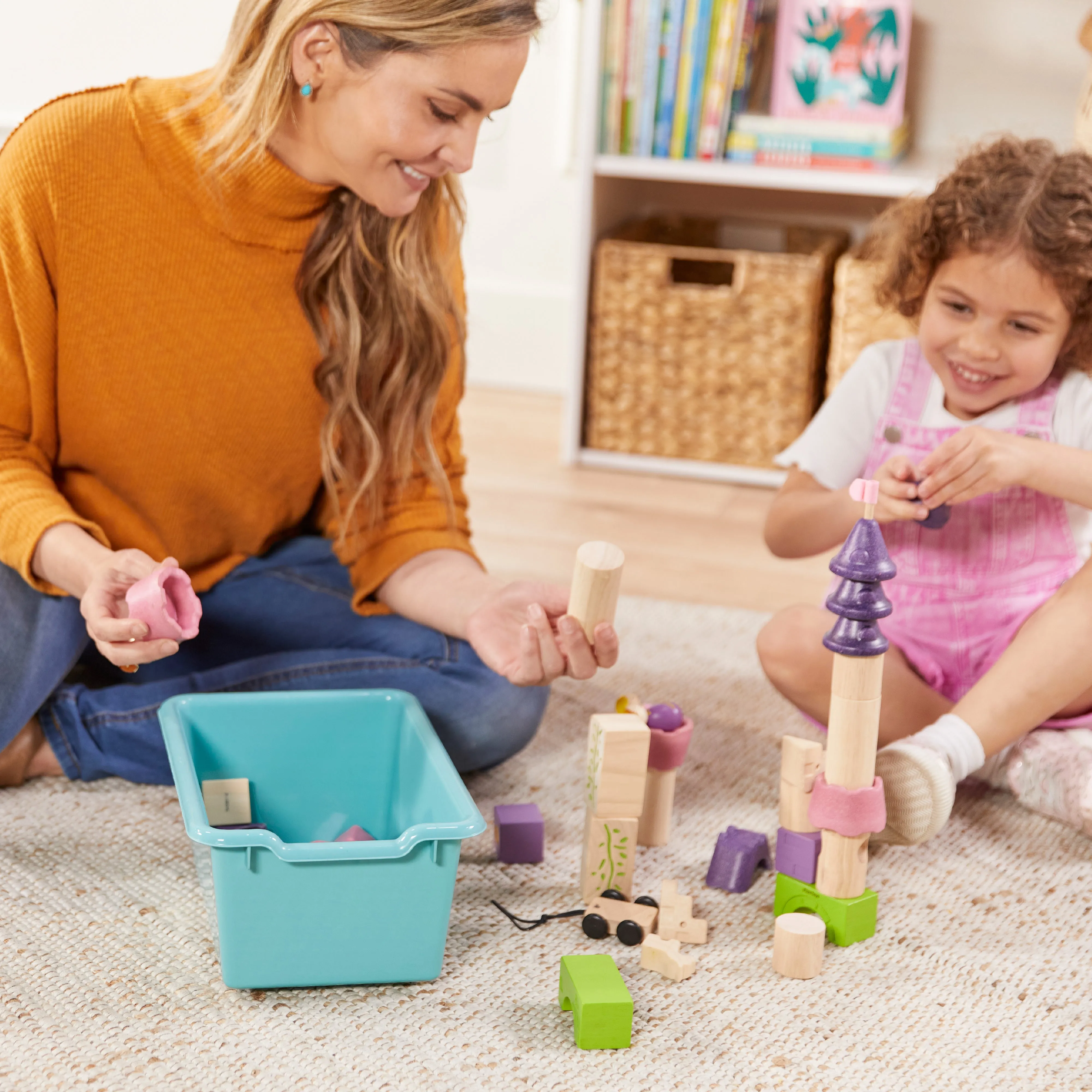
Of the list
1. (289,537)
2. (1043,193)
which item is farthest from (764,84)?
(289,537)

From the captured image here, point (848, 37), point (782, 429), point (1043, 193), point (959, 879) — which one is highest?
point (848, 37)

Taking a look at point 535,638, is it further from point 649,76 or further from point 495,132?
point 495,132

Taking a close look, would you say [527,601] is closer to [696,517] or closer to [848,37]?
[696,517]

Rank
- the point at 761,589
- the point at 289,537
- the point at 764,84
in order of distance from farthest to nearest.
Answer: the point at 764,84
the point at 761,589
the point at 289,537

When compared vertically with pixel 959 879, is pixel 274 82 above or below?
above

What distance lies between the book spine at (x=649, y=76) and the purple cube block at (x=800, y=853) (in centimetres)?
133

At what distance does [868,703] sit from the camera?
3.05 feet

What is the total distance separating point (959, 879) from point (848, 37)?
1374 millimetres

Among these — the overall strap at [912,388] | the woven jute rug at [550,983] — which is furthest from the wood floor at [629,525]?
the woven jute rug at [550,983]

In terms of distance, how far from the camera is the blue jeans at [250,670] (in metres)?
1.09

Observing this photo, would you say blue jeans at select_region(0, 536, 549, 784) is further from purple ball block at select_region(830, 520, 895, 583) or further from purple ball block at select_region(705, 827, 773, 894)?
purple ball block at select_region(830, 520, 895, 583)

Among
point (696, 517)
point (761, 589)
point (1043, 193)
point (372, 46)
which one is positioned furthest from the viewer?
point (696, 517)

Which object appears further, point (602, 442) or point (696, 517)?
point (602, 442)

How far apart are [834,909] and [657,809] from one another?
177 millimetres
